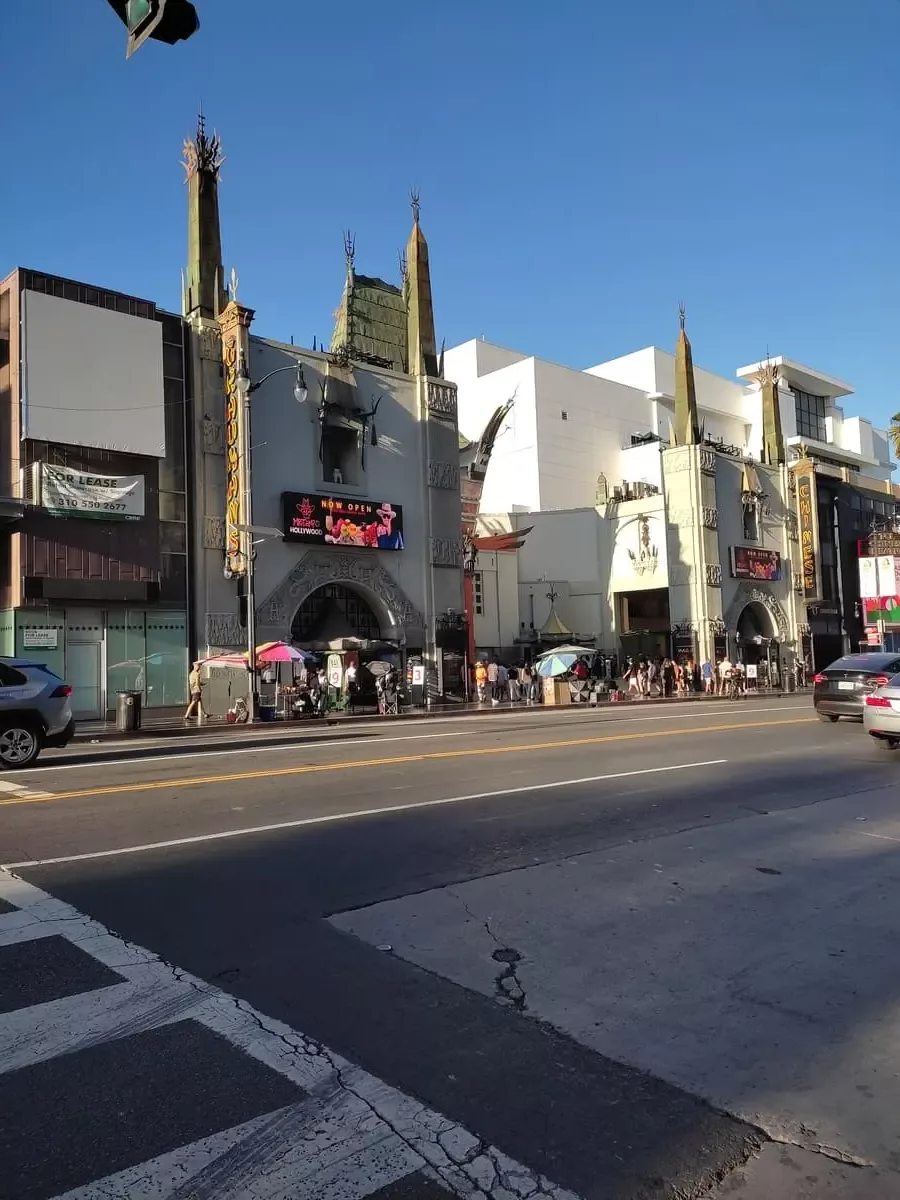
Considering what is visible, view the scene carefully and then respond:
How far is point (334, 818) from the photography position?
29.8 ft

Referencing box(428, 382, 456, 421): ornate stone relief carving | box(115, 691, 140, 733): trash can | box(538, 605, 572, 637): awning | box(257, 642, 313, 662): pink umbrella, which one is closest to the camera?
box(115, 691, 140, 733): trash can

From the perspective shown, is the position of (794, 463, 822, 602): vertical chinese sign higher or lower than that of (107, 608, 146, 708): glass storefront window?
higher

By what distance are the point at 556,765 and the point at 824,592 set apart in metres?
46.7

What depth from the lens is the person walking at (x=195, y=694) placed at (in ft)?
85.6

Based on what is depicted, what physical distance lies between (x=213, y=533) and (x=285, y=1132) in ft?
88.1

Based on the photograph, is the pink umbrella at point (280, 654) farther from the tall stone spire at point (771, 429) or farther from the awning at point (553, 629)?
the tall stone spire at point (771, 429)

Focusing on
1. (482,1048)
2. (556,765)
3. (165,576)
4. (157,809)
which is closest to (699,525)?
(165,576)

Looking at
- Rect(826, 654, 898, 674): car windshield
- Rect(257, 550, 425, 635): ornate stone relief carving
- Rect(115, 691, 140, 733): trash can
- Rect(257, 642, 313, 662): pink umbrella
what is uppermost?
Rect(257, 550, 425, 635): ornate stone relief carving

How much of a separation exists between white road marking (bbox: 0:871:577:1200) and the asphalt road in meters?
0.01

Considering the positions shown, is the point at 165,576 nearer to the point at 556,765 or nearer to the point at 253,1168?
the point at 556,765

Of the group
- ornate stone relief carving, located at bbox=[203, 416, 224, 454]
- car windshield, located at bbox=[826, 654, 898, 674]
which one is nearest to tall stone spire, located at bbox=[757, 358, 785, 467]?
ornate stone relief carving, located at bbox=[203, 416, 224, 454]

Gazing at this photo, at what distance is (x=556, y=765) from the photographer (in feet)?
42.2

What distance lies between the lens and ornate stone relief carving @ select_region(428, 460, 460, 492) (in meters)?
35.8

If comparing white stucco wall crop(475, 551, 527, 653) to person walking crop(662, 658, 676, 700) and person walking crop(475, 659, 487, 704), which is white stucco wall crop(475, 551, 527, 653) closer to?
person walking crop(662, 658, 676, 700)
